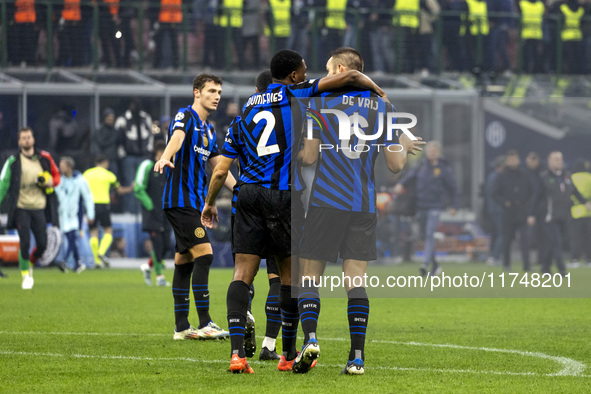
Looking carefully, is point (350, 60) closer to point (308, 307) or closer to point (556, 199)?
point (308, 307)

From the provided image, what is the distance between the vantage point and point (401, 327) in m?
10.1

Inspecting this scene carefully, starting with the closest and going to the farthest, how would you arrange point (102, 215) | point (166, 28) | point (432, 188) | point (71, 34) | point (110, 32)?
point (432, 188)
point (102, 215)
point (71, 34)
point (110, 32)
point (166, 28)

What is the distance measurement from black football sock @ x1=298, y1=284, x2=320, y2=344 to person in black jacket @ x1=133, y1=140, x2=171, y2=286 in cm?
842

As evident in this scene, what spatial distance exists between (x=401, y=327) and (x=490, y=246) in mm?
11480

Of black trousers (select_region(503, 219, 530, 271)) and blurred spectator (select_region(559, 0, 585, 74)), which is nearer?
black trousers (select_region(503, 219, 530, 271))

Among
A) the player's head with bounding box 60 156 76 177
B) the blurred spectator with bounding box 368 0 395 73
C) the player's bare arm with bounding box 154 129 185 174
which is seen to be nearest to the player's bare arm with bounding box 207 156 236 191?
the player's bare arm with bounding box 154 129 185 174

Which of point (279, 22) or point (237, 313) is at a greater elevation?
point (279, 22)

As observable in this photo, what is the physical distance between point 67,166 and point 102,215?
118 centimetres

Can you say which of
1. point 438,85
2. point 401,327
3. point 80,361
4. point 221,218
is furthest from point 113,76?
point 80,361

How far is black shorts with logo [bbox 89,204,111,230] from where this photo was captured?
67.1 feet

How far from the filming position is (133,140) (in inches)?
827

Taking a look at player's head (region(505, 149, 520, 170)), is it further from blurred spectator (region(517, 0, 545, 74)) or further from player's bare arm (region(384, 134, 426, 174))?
player's bare arm (region(384, 134, 426, 174))

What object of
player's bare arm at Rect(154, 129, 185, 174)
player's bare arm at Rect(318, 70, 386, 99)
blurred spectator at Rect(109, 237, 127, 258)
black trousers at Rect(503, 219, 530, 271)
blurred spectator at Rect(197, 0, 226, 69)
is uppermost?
blurred spectator at Rect(197, 0, 226, 69)

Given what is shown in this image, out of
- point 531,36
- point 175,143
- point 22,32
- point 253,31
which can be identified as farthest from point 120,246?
point 175,143
